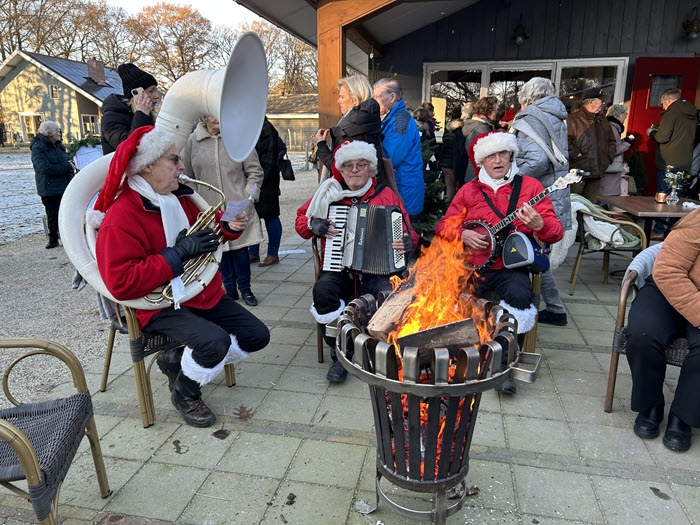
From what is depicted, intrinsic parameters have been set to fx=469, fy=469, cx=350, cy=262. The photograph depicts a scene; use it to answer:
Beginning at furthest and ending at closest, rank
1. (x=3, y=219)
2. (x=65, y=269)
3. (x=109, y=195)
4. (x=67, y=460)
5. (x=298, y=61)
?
1. (x=298, y=61)
2. (x=3, y=219)
3. (x=65, y=269)
4. (x=109, y=195)
5. (x=67, y=460)

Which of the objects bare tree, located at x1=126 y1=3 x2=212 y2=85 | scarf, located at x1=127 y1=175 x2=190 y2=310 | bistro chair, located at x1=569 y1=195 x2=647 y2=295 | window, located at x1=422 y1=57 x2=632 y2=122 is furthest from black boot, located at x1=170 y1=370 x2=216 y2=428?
bare tree, located at x1=126 y1=3 x2=212 y2=85

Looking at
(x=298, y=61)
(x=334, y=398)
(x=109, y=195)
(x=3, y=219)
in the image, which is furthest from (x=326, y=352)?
(x=298, y=61)

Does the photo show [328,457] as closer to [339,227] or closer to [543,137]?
[339,227]

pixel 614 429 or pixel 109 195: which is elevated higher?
pixel 109 195

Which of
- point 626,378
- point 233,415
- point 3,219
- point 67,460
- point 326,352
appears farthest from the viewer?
point 3,219

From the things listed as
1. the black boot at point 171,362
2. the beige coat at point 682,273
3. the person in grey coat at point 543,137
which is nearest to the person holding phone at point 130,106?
the black boot at point 171,362

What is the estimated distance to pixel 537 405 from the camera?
2.96m

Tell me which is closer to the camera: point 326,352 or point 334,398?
point 334,398

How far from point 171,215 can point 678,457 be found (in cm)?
303

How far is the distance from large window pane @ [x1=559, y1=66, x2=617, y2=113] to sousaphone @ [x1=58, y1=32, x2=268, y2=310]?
8.02 metres

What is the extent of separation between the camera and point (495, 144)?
3.18 m

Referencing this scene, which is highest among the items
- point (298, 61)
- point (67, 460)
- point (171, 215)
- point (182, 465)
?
point (298, 61)

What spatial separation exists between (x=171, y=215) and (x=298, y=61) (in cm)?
5003

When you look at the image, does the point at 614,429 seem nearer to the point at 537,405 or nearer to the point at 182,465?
the point at 537,405
